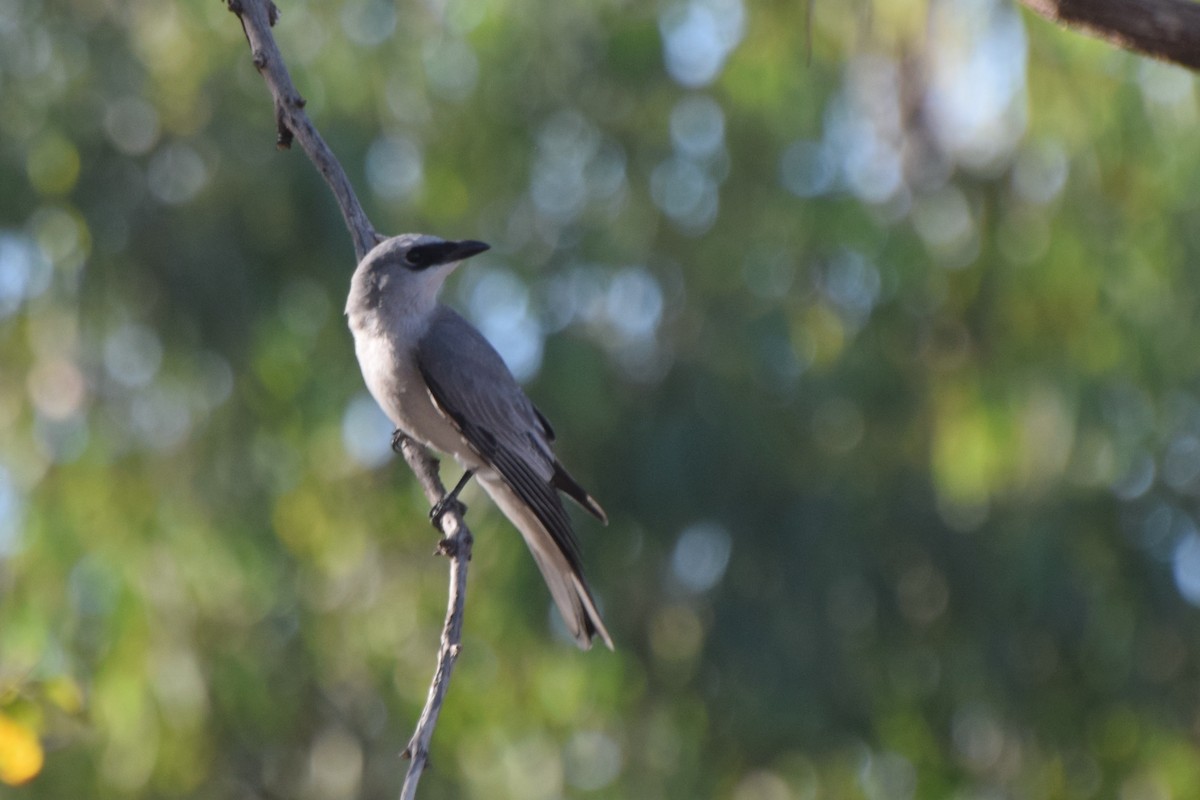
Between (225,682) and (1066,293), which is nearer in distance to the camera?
(225,682)

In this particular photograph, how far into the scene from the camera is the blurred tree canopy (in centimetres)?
717

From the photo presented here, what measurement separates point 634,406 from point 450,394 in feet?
8.57

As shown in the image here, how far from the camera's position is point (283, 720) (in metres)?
7.66

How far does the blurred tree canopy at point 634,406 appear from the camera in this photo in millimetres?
7168

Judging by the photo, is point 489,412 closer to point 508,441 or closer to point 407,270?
point 508,441

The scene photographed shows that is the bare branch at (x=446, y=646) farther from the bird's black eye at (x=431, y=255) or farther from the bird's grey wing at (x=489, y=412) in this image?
the bird's black eye at (x=431, y=255)

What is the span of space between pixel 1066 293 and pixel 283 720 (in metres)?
5.00

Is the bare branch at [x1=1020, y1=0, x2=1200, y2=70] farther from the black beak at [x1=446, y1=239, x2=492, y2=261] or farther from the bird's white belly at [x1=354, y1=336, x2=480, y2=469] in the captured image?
the bird's white belly at [x1=354, y1=336, x2=480, y2=469]

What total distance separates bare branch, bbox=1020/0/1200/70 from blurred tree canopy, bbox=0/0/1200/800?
13.3 feet

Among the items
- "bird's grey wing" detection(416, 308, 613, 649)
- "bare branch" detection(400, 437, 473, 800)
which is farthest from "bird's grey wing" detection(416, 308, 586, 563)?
"bare branch" detection(400, 437, 473, 800)

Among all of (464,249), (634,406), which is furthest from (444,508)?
(634,406)

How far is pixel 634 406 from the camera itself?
290 inches

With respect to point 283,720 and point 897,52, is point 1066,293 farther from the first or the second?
point 283,720

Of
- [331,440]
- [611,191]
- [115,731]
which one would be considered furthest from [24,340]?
[611,191]
